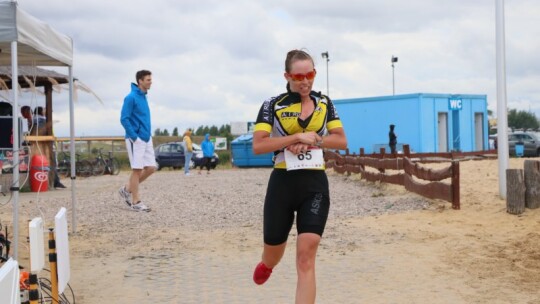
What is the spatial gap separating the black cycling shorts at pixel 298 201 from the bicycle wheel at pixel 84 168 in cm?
2573

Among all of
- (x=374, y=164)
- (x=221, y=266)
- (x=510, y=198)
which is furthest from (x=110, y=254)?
(x=374, y=164)

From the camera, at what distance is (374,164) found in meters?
19.1

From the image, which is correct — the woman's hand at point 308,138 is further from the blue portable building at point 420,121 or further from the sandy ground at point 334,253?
the blue portable building at point 420,121

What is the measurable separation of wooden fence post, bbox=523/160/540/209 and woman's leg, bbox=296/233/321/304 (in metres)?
6.68

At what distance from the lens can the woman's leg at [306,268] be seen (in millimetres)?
4637

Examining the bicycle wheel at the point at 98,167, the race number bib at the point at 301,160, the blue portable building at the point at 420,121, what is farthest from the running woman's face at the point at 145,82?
the blue portable building at the point at 420,121

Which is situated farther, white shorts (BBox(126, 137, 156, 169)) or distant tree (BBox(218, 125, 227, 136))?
distant tree (BBox(218, 125, 227, 136))

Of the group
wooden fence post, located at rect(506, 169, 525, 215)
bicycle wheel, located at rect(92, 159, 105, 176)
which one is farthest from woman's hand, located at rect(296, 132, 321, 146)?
bicycle wheel, located at rect(92, 159, 105, 176)

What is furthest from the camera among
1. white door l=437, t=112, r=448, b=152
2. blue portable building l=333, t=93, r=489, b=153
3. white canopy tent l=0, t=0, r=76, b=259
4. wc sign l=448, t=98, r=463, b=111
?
white door l=437, t=112, r=448, b=152

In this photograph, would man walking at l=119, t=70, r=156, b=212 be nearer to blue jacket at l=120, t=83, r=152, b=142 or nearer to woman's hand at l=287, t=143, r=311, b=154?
blue jacket at l=120, t=83, r=152, b=142

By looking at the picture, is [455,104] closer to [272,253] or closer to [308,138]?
[272,253]

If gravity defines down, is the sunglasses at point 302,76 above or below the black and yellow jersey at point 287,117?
above

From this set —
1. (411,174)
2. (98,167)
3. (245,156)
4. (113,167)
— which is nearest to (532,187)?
(411,174)

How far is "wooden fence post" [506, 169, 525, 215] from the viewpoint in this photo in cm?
1045
